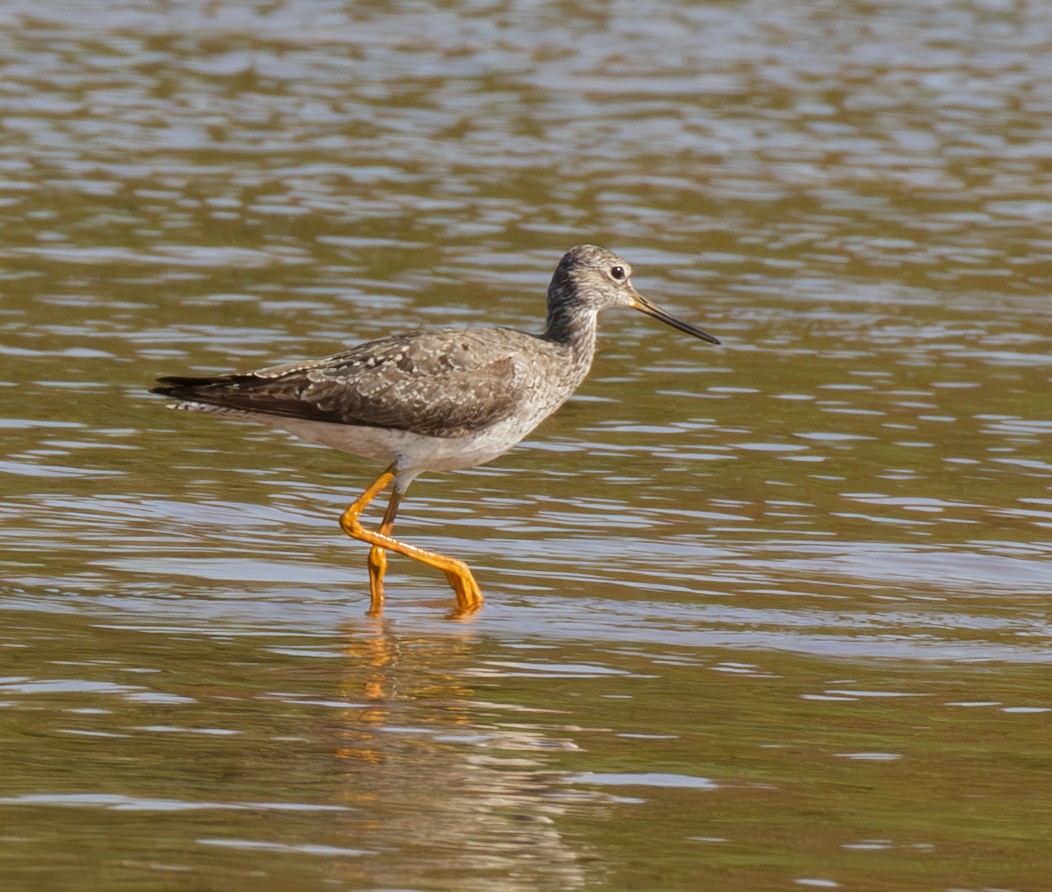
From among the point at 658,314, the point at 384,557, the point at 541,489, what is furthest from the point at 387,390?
the point at 658,314

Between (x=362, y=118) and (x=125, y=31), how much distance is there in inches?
208

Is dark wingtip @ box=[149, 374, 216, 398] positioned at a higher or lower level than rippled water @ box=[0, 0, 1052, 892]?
higher

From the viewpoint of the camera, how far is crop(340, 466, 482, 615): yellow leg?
10.0m

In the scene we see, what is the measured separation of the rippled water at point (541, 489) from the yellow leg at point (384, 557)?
180mm

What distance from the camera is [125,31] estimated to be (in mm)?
26891

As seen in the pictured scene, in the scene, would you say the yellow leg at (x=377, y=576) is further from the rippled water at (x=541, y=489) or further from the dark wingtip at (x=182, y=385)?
the dark wingtip at (x=182, y=385)

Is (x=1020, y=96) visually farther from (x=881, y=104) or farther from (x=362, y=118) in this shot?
(x=362, y=118)

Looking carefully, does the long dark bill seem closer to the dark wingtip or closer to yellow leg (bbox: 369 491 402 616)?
yellow leg (bbox: 369 491 402 616)

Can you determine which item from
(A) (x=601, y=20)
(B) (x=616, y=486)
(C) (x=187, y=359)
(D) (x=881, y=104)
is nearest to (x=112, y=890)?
(B) (x=616, y=486)

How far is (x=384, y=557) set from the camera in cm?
1042

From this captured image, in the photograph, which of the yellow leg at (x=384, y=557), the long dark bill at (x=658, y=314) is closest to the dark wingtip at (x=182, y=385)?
the yellow leg at (x=384, y=557)

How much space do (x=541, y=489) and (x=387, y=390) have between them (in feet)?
6.09

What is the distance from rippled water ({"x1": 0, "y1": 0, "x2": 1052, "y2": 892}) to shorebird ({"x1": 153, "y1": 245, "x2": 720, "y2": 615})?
54 cm

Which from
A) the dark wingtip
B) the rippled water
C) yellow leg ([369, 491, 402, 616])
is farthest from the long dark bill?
the dark wingtip
